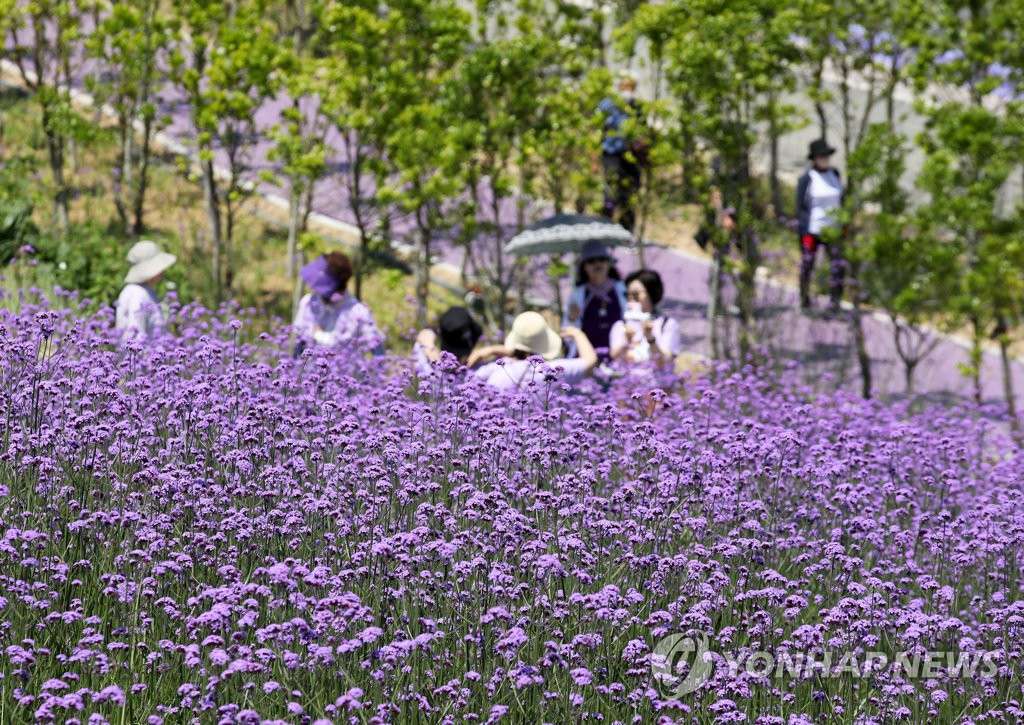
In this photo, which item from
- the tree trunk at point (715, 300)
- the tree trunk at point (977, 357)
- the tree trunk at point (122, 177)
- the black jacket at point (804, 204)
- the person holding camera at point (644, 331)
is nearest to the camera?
the person holding camera at point (644, 331)

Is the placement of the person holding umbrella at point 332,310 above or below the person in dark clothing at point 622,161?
below

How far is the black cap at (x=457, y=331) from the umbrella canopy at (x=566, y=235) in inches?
106

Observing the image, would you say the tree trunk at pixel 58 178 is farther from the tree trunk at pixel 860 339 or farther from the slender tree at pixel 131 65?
the tree trunk at pixel 860 339

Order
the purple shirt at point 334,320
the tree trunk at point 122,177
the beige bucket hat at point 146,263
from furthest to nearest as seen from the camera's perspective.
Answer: the tree trunk at point 122,177 < the purple shirt at point 334,320 < the beige bucket hat at point 146,263

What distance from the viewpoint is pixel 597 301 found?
11203 mm

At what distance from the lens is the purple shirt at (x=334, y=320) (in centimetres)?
1038

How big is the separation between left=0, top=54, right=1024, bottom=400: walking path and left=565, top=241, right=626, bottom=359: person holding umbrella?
267 centimetres

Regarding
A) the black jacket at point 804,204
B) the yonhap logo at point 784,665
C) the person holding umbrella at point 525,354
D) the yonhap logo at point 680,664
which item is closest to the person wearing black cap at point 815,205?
the black jacket at point 804,204

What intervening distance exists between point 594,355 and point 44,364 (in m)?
3.62

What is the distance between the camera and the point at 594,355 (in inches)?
393

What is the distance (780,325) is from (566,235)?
3468 mm

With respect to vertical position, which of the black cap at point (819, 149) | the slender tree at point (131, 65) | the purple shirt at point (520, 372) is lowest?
the purple shirt at point (520, 372)

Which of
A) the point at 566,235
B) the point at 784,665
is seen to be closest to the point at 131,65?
the point at 566,235

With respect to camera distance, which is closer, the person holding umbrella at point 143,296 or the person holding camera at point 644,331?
the person holding umbrella at point 143,296
